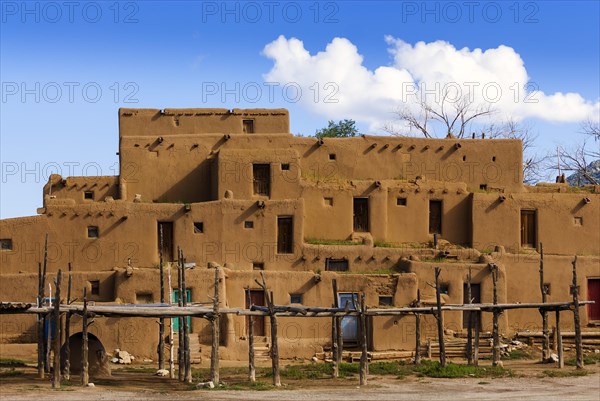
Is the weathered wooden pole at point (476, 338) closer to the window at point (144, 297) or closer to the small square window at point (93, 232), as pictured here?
the window at point (144, 297)

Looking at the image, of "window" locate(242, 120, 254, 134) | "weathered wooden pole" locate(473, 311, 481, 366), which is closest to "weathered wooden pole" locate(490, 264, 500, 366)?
"weathered wooden pole" locate(473, 311, 481, 366)

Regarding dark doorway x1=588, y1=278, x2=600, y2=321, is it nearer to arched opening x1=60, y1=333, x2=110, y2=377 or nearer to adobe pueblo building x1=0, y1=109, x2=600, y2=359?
adobe pueblo building x1=0, y1=109, x2=600, y2=359

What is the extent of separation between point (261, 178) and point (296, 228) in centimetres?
284

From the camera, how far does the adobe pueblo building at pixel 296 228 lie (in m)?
37.0

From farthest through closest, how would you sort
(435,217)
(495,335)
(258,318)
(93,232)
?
1. (435,217)
2. (93,232)
3. (258,318)
4. (495,335)

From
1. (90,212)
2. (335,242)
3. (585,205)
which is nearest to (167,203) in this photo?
(90,212)

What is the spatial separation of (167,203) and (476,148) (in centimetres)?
1333

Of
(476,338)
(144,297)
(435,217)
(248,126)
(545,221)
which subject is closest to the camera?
(476,338)

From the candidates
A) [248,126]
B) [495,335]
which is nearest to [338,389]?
[495,335]

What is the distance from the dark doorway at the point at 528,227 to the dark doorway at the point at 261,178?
1055 centimetres

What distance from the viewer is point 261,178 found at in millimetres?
41000

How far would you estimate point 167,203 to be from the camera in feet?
131

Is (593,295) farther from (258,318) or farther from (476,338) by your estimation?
(258,318)

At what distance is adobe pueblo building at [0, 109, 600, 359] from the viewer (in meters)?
37.0
